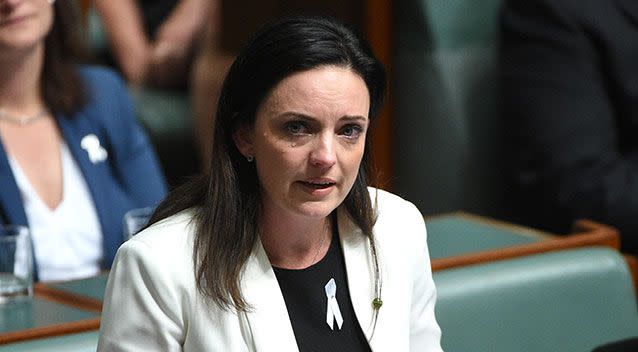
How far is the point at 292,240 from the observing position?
1.36 metres

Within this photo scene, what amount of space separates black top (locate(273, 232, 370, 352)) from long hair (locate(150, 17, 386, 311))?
0.07 meters

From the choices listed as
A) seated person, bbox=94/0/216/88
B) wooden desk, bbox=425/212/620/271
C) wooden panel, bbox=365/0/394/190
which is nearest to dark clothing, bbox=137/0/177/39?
seated person, bbox=94/0/216/88

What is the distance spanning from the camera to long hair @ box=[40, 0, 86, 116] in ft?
7.24

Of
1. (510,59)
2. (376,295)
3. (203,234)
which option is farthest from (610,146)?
(203,234)

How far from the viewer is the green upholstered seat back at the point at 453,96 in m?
2.64

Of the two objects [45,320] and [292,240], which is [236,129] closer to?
[292,240]

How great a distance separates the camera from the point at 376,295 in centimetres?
139

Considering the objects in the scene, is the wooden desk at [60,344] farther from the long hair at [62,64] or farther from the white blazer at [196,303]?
the long hair at [62,64]

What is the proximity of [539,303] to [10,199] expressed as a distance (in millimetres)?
814

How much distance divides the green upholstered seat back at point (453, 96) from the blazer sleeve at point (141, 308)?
1.47m

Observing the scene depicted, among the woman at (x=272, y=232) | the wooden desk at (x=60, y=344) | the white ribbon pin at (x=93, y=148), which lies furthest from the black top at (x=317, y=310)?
the white ribbon pin at (x=93, y=148)

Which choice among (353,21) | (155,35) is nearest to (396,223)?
(353,21)

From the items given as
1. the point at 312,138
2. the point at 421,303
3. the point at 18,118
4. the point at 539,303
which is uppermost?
the point at 312,138

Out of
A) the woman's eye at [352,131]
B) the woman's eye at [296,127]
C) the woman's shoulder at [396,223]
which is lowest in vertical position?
the woman's shoulder at [396,223]
